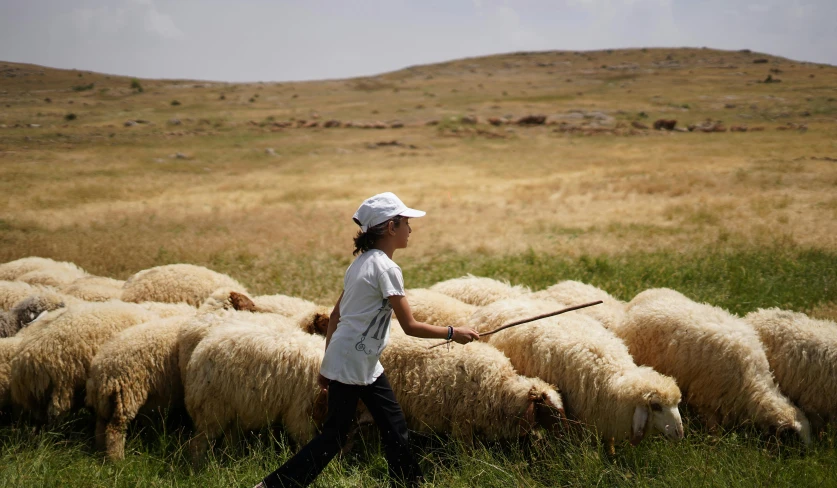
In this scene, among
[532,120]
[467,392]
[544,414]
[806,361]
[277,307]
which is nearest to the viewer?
[544,414]

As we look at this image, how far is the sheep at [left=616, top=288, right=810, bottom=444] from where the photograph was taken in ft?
18.2

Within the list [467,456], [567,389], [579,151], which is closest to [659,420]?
[567,389]

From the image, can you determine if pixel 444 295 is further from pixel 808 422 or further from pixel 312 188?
pixel 312 188

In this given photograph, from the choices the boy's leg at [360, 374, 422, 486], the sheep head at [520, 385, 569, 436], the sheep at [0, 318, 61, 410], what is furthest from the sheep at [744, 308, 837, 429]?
the sheep at [0, 318, 61, 410]

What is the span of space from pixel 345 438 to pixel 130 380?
2476 mm

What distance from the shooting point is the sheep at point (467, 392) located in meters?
Answer: 5.11

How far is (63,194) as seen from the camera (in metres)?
14.1

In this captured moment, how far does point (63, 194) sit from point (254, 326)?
1082cm

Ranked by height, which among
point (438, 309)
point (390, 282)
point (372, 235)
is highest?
point (372, 235)

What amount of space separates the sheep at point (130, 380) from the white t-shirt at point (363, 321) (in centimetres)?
241

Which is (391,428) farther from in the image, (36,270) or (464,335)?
(36,270)

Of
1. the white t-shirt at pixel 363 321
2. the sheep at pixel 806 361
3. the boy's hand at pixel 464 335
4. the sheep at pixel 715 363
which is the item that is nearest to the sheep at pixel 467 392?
the boy's hand at pixel 464 335

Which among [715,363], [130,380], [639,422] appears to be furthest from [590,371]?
[130,380]

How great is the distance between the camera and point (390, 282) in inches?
165
